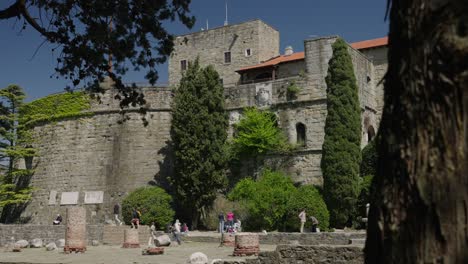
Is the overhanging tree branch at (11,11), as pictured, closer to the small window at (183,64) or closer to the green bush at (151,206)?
the green bush at (151,206)

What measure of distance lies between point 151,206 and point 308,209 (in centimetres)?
805

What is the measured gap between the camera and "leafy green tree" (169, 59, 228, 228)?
1072 inches

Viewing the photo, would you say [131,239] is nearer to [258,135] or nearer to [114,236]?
[114,236]

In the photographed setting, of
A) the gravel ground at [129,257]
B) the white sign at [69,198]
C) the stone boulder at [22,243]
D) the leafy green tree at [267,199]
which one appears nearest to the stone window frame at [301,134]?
the leafy green tree at [267,199]

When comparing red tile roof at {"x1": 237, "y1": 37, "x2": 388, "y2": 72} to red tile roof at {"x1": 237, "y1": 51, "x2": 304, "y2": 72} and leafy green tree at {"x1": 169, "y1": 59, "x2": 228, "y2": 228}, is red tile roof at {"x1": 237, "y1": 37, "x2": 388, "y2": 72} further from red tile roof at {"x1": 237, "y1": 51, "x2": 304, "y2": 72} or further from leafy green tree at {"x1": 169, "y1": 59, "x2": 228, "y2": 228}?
leafy green tree at {"x1": 169, "y1": 59, "x2": 228, "y2": 228}

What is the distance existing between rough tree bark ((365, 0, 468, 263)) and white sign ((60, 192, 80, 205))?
29996 millimetres

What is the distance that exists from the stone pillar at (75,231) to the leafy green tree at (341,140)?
428 inches

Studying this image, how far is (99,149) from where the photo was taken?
31422 mm

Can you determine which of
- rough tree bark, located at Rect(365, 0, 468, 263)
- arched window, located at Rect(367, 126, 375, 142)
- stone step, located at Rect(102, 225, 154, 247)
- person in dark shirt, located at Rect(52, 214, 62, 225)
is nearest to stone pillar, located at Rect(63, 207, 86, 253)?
stone step, located at Rect(102, 225, 154, 247)

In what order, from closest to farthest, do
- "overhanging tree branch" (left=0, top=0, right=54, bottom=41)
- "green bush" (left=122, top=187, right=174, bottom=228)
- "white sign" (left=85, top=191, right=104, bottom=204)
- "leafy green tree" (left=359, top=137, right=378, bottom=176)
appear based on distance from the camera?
"overhanging tree branch" (left=0, top=0, right=54, bottom=41)
"leafy green tree" (left=359, top=137, right=378, bottom=176)
"green bush" (left=122, top=187, right=174, bottom=228)
"white sign" (left=85, top=191, right=104, bottom=204)

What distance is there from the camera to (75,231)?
2033 cm

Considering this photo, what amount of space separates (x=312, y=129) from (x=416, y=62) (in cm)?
2588

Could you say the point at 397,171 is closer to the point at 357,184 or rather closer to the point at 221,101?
the point at 357,184

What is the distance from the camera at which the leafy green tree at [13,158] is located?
32594mm
